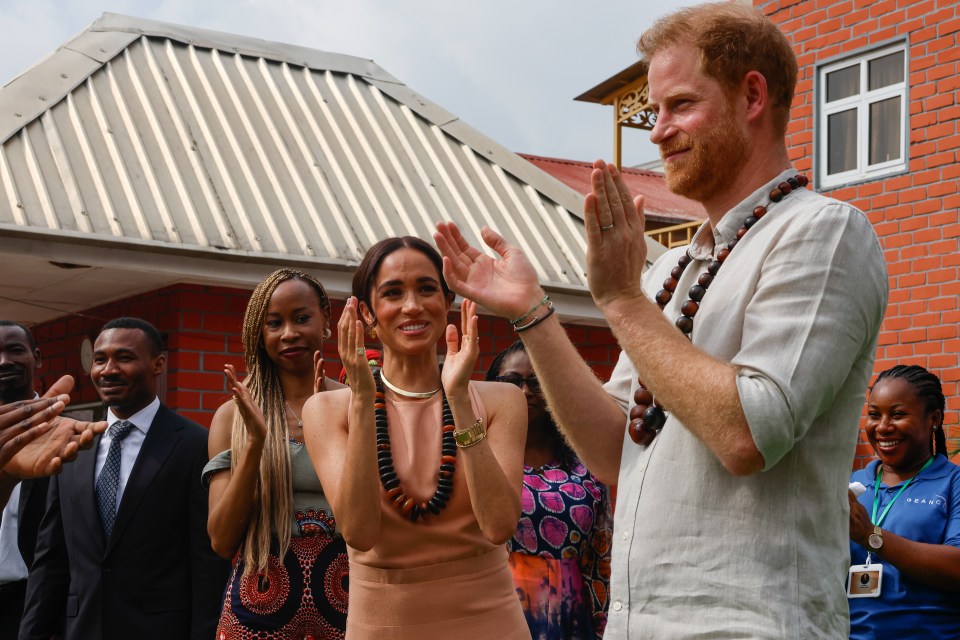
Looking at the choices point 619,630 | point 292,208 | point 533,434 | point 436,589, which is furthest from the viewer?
point 292,208

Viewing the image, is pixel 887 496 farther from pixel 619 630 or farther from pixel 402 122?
pixel 402 122

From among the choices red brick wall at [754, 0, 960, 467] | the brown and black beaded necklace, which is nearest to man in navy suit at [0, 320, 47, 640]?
Answer: the brown and black beaded necklace

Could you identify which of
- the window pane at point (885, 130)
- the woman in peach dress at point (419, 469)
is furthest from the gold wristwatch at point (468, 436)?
the window pane at point (885, 130)

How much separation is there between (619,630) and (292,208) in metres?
5.16

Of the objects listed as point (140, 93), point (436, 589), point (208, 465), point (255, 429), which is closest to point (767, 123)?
point (436, 589)

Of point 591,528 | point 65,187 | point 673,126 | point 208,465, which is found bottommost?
point 591,528

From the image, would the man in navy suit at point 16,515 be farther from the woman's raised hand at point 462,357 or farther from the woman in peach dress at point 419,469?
the woman's raised hand at point 462,357

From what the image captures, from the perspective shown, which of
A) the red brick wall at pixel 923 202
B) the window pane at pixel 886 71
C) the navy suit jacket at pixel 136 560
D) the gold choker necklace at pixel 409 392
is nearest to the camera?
the gold choker necklace at pixel 409 392

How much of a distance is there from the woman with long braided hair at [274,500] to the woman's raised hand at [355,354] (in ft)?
2.68

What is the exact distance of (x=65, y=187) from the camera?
6305mm

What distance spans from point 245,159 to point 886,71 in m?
5.62

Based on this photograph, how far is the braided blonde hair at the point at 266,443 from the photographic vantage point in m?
4.22

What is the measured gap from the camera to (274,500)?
168 inches

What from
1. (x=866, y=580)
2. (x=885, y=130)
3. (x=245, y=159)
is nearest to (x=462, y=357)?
(x=866, y=580)
